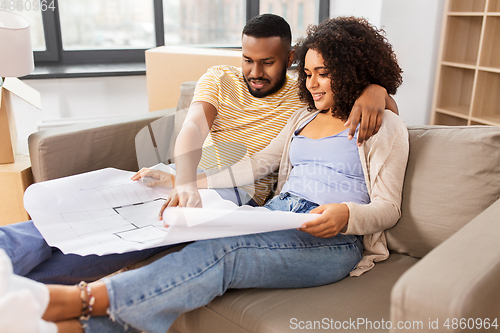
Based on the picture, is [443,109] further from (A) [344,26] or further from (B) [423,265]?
(B) [423,265]

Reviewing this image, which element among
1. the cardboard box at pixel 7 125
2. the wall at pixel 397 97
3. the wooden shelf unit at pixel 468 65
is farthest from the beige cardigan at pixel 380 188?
the wooden shelf unit at pixel 468 65

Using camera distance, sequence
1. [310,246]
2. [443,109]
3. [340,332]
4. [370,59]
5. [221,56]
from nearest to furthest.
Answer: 1. [340,332]
2. [310,246]
3. [370,59]
4. [221,56]
5. [443,109]

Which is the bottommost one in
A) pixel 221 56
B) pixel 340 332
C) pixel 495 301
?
pixel 340 332

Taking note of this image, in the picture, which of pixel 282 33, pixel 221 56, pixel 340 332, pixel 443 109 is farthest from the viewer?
pixel 443 109

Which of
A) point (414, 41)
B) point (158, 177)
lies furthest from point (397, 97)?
point (158, 177)

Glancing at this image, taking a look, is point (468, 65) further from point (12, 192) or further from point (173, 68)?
point (12, 192)

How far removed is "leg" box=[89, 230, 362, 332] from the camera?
2.67ft

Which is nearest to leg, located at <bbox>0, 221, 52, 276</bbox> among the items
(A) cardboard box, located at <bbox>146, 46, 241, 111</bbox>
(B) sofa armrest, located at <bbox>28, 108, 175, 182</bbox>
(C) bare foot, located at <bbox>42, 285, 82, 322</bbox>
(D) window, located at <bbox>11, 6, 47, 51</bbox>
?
(C) bare foot, located at <bbox>42, 285, 82, 322</bbox>

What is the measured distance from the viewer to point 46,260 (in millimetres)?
1044

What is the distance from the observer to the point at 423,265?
0.69 meters

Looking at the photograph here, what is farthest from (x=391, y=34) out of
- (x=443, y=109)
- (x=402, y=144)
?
(x=402, y=144)

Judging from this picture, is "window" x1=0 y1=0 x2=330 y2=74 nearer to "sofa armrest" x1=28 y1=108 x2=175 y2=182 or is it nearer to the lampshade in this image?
the lampshade

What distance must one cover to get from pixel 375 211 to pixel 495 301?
35cm

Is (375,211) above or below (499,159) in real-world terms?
below
